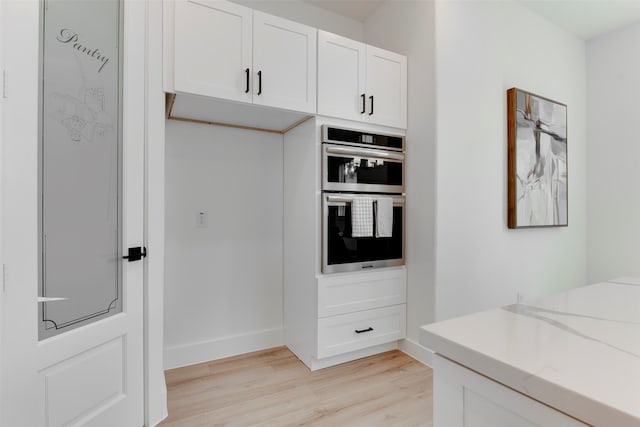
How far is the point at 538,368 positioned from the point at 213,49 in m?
2.04

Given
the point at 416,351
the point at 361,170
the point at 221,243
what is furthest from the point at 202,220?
the point at 416,351

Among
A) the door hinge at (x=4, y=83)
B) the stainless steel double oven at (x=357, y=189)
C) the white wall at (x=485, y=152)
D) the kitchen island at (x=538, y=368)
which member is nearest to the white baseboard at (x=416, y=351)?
the white wall at (x=485, y=152)

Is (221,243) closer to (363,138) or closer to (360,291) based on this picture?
(360,291)

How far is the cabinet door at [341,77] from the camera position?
2.24 metres

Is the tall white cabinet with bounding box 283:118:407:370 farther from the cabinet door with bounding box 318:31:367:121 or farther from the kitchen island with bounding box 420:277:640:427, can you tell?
the kitchen island with bounding box 420:277:640:427

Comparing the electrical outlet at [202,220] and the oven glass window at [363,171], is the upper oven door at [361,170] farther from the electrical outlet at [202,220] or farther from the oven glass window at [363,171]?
the electrical outlet at [202,220]

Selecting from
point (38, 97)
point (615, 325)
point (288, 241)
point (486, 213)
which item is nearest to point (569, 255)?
point (486, 213)

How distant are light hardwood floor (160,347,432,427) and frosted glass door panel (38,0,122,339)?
0.79 m

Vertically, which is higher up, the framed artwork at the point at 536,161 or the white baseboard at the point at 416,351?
the framed artwork at the point at 536,161

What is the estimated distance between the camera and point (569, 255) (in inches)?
132

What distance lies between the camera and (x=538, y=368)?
0.56 metres

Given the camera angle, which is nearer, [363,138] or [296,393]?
[296,393]

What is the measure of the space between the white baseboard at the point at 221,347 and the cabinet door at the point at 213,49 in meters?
1.75

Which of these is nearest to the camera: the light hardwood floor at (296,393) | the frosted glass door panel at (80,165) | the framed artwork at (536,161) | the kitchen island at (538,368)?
the kitchen island at (538,368)
